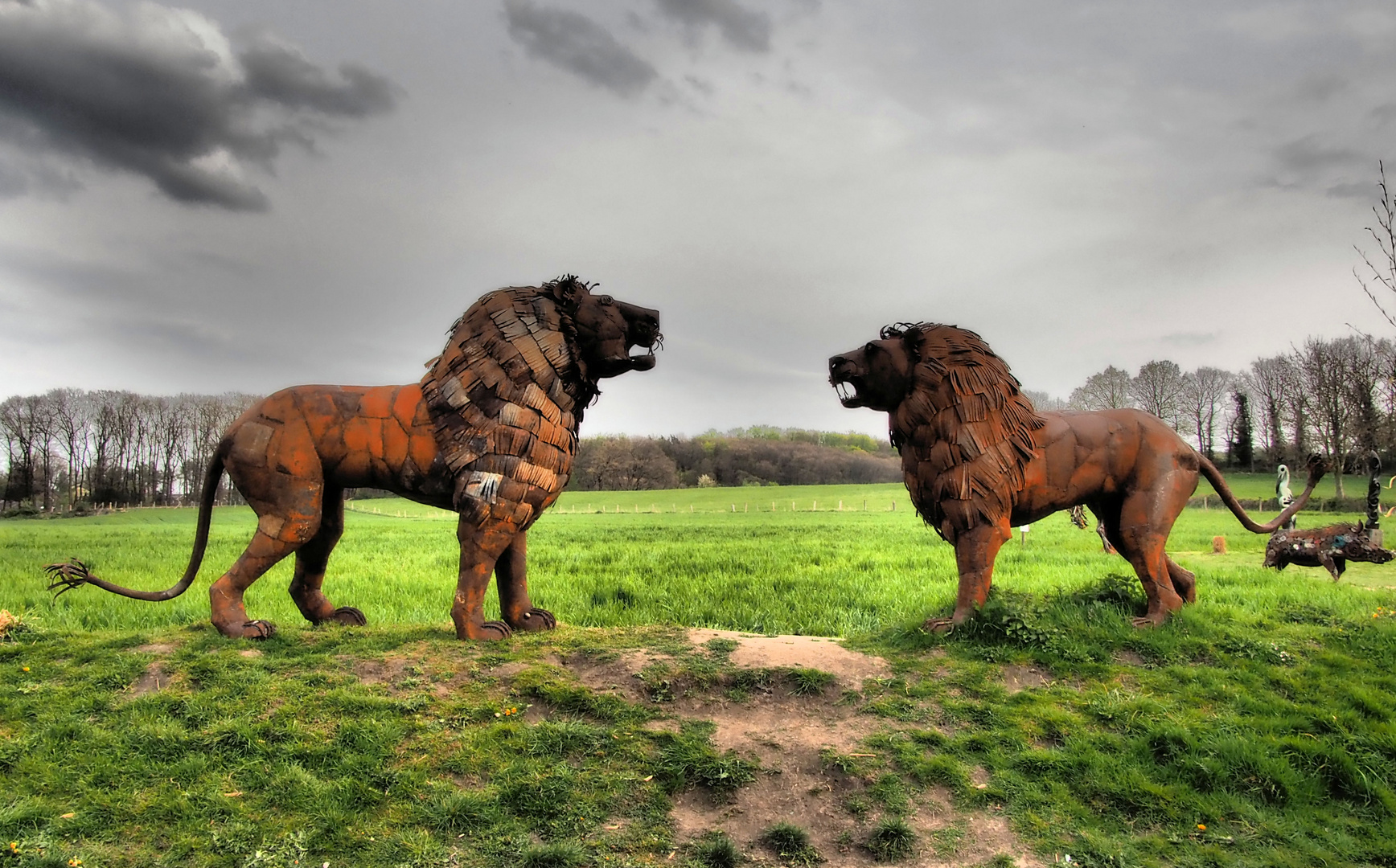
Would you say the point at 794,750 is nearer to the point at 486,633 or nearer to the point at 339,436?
the point at 486,633

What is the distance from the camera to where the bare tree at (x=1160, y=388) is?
88.4ft

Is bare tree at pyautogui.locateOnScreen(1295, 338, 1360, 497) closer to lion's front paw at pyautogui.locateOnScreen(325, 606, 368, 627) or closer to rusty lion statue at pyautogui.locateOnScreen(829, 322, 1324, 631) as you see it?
rusty lion statue at pyautogui.locateOnScreen(829, 322, 1324, 631)

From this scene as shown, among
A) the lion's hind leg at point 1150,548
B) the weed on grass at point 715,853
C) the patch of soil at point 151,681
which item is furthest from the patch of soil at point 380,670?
the lion's hind leg at point 1150,548

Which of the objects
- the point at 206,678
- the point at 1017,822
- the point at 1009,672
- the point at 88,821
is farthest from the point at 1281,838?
the point at 206,678

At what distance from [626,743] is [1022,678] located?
3389 mm

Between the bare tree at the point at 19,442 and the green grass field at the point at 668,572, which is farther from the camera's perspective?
the bare tree at the point at 19,442

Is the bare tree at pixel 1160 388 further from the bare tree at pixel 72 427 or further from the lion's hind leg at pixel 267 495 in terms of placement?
the bare tree at pixel 72 427

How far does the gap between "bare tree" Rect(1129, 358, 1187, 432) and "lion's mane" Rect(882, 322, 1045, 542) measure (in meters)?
24.1

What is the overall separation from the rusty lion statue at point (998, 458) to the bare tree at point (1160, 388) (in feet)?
74.7

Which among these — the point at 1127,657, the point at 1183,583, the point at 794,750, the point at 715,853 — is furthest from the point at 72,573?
the point at 1183,583

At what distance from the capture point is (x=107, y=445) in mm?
31047

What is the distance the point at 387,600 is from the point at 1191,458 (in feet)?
33.8

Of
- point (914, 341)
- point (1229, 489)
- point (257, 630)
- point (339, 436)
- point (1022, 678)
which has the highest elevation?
point (914, 341)

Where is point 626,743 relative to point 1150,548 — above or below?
below
